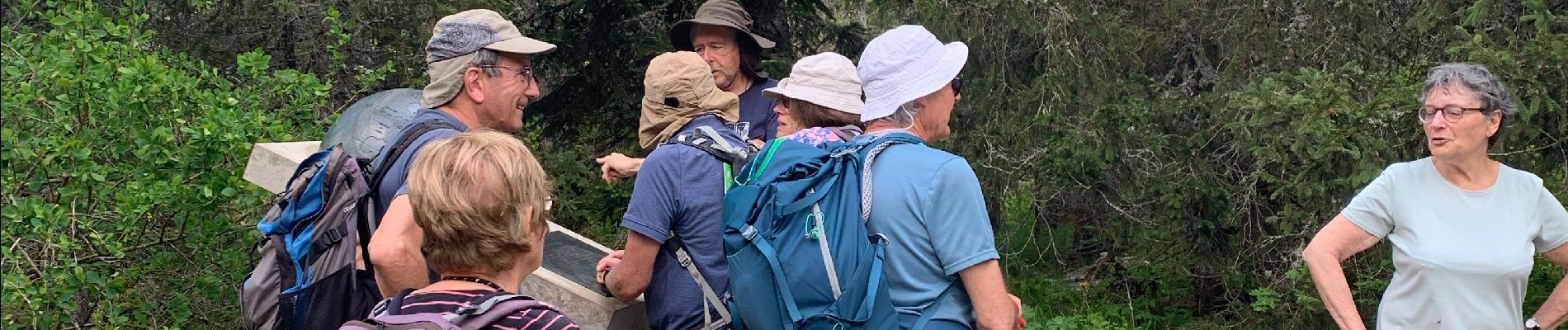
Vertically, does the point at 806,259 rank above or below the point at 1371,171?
above

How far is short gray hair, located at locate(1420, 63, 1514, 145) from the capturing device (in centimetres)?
333

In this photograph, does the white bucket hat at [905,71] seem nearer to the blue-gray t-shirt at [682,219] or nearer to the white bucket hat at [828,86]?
the white bucket hat at [828,86]

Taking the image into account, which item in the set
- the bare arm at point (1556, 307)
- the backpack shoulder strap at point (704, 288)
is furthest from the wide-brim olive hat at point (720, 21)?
the bare arm at point (1556, 307)

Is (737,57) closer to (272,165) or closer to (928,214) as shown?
(272,165)

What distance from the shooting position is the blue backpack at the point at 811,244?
8.70 ft

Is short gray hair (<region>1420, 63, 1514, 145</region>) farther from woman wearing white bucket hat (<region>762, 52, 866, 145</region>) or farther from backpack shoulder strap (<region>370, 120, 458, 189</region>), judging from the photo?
backpack shoulder strap (<region>370, 120, 458, 189</region>)

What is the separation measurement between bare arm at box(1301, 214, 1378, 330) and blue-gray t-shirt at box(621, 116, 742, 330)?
5.38ft

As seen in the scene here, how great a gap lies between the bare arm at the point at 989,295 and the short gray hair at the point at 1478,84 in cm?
155

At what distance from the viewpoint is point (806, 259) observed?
2.68m

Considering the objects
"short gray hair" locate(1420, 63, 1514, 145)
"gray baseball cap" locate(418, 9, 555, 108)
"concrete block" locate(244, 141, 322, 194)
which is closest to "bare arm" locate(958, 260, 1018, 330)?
"gray baseball cap" locate(418, 9, 555, 108)

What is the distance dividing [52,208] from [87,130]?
425 millimetres

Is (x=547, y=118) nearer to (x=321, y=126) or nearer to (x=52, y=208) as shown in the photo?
(x=321, y=126)

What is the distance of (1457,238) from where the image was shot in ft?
10.9

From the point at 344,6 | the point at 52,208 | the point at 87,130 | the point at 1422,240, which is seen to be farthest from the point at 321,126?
the point at 1422,240
